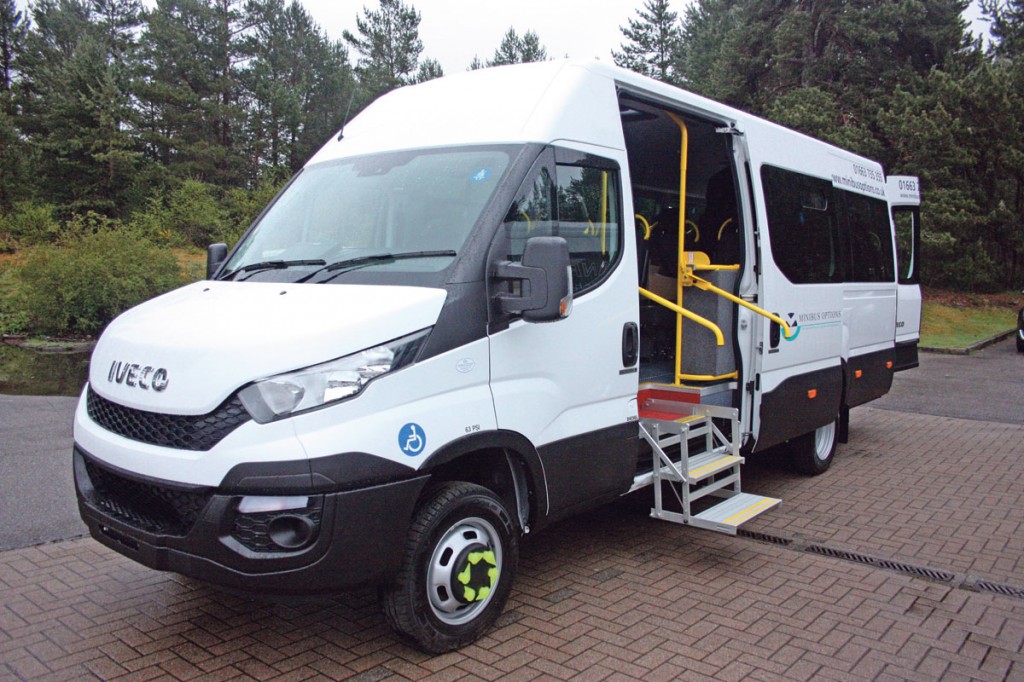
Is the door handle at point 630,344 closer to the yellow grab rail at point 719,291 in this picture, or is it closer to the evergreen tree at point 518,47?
the yellow grab rail at point 719,291

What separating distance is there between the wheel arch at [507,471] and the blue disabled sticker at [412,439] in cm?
29

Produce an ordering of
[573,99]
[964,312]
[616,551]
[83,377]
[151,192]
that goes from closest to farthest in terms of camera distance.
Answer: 1. [573,99]
2. [616,551]
3. [83,377]
4. [964,312]
5. [151,192]

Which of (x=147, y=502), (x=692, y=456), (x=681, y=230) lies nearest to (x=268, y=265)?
(x=147, y=502)

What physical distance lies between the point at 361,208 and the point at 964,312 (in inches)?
1046

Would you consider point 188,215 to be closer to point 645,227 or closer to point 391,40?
point 391,40

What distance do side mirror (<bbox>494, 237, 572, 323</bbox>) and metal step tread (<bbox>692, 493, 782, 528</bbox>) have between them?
201 centimetres

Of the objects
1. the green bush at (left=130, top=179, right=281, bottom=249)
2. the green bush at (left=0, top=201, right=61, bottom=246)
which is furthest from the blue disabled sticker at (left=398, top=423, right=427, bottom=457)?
the green bush at (left=0, top=201, right=61, bottom=246)

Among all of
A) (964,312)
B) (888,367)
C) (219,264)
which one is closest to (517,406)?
(219,264)

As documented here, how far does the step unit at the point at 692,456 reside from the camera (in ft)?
16.6

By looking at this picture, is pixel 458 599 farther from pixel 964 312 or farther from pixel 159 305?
pixel 964 312

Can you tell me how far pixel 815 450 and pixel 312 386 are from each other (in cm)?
556

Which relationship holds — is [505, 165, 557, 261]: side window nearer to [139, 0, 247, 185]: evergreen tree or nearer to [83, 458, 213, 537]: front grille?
[83, 458, 213, 537]: front grille

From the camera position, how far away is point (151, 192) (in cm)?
3609

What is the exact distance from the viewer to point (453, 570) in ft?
12.4
